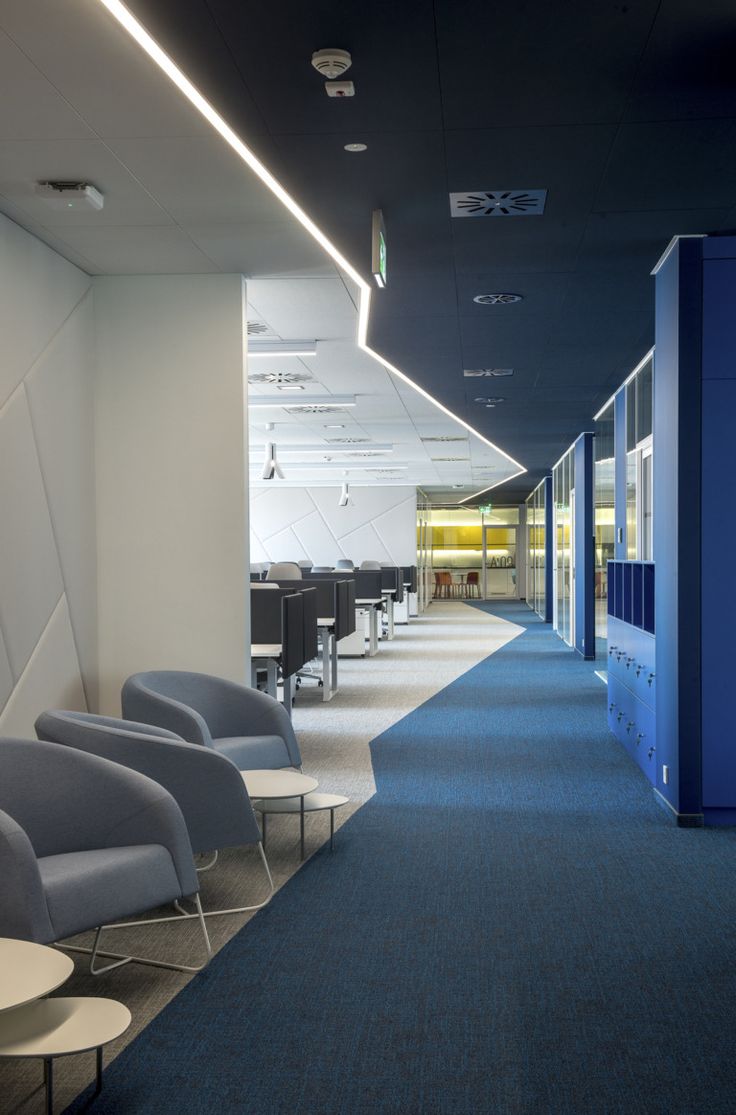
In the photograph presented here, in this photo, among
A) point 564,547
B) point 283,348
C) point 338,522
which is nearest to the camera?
point 283,348

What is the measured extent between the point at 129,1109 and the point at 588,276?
4.82 metres

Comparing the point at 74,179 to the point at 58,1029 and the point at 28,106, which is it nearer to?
the point at 28,106

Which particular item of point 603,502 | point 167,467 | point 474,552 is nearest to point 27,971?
point 167,467

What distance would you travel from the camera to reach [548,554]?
71.1ft

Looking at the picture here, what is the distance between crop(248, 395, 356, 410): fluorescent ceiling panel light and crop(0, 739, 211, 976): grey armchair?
25.2ft

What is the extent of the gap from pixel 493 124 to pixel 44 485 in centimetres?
→ 312

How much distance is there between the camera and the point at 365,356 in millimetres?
8797

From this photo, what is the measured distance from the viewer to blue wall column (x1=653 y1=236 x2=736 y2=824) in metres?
5.34

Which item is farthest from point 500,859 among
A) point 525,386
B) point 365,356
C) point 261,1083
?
point 525,386

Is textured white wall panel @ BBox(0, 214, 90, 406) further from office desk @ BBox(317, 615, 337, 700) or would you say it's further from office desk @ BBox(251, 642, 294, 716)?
office desk @ BBox(317, 615, 337, 700)

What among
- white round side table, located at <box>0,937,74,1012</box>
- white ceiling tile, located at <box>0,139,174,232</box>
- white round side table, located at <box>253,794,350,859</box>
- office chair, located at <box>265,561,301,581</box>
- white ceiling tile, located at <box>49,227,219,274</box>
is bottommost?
white round side table, located at <box>253,794,350,859</box>

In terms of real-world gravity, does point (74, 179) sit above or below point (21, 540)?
above

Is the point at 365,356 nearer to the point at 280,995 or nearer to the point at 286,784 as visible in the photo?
the point at 286,784

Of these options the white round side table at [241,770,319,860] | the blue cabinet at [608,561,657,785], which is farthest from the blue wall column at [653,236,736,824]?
the white round side table at [241,770,319,860]
